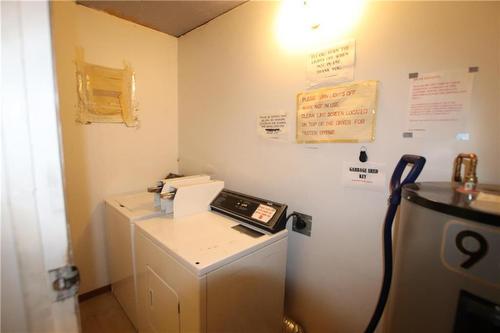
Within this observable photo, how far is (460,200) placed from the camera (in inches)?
23.5

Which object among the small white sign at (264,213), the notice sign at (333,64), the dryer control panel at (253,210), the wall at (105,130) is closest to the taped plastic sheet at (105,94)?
the wall at (105,130)

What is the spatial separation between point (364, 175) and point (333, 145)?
0.73ft

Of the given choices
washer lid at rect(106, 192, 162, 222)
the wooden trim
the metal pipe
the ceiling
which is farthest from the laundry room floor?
the ceiling

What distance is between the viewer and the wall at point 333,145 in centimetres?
87

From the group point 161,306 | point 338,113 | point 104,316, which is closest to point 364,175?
point 338,113

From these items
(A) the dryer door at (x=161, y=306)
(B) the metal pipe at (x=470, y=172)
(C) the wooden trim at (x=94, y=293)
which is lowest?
(C) the wooden trim at (x=94, y=293)

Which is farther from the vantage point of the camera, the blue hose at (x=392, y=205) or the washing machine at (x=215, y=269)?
the washing machine at (x=215, y=269)

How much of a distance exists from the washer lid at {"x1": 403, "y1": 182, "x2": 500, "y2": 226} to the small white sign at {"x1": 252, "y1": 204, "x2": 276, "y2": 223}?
2.39 feet

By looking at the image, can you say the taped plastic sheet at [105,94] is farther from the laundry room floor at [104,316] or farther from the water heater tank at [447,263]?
the water heater tank at [447,263]

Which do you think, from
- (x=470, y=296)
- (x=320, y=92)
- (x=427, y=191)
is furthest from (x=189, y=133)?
(x=470, y=296)

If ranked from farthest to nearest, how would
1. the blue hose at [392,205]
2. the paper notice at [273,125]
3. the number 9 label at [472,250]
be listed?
the paper notice at [273,125] < the blue hose at [392,205] < the number 9 label at [472,250]

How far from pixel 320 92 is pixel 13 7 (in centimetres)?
120

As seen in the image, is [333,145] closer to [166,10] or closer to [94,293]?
[166,10]

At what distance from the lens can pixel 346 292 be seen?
124cm
